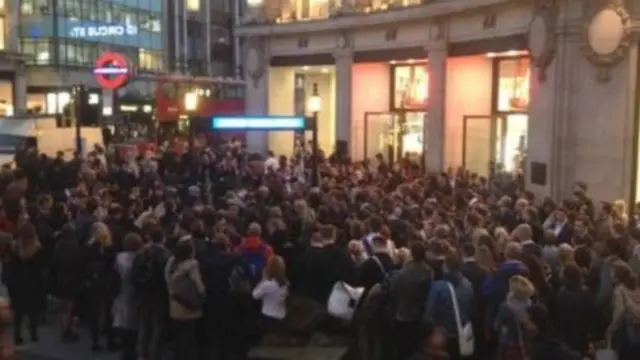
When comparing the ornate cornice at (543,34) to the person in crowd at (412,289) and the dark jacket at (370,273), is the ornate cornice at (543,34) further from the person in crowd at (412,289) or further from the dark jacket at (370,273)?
the person in crowd at (412,289)

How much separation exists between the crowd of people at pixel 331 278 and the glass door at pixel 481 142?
35.0 feet

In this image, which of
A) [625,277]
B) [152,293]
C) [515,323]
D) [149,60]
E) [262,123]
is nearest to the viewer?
[515,323]

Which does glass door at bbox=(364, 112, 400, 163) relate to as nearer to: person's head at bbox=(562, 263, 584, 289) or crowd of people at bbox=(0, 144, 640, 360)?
crowd of people at bbox=(0, 144, 640, 360)

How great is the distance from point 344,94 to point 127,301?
21662mm

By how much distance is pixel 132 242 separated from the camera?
37.1 feet

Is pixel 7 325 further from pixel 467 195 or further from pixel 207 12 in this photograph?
pixel 207 12

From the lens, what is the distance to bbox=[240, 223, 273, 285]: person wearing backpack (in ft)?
36.1

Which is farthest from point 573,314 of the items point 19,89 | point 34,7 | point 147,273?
point 34,7

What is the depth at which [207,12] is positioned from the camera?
285ft

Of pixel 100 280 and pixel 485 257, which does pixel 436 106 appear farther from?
pixel 485 257

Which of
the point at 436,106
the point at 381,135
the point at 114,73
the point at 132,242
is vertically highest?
the point at 114,73

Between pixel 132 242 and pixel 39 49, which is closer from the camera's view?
pixel 132 242

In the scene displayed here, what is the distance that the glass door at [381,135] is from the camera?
3141 cm

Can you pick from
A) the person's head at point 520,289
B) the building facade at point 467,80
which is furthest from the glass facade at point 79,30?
the person's head at point 520,289
